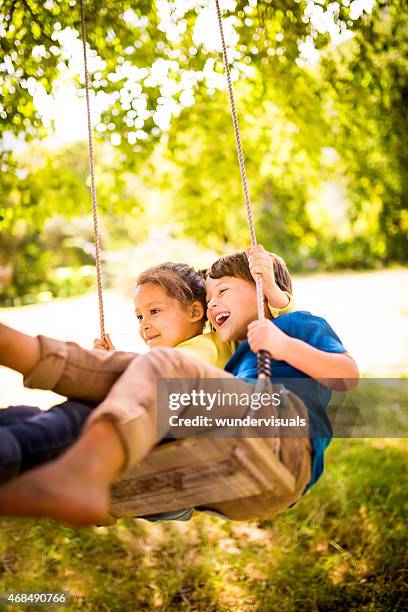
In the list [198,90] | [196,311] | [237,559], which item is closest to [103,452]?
[196,311]

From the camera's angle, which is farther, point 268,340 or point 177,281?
point 177,281

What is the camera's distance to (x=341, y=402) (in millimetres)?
5328

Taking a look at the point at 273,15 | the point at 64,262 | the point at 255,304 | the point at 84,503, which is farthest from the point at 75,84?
the point at 64,262

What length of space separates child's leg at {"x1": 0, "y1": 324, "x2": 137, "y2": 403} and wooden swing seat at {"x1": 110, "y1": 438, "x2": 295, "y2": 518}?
22 centimetres

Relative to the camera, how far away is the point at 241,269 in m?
1.90

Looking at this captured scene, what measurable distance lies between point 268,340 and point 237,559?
2.15 metres

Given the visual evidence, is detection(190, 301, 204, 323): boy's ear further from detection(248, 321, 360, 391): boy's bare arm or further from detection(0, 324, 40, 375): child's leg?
detection(0, 324, 40, 375): child's leg

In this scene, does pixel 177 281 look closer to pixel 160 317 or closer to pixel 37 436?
pixel 160 317

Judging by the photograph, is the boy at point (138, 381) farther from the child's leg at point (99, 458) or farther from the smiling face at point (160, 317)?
the smiling face at point (160, 317)

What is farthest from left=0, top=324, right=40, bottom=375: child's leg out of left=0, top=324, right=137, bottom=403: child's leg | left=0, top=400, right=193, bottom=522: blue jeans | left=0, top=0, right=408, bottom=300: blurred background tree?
left=0, top=0, right=408, bottom=300: blurred background tree

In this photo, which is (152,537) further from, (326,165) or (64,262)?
(64,262)

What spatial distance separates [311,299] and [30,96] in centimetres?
1104

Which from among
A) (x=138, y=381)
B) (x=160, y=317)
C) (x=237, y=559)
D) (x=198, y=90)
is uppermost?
(x=198, y=90)

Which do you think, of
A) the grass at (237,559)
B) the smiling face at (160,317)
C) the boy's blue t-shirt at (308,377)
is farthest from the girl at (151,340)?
the grass at (237,559)
